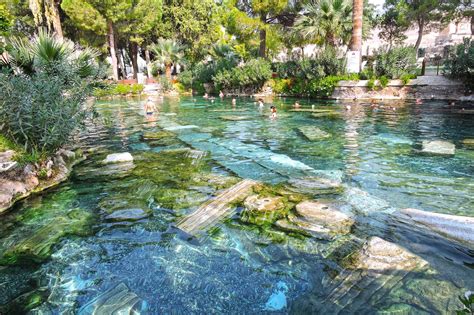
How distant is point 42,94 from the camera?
6828 mm

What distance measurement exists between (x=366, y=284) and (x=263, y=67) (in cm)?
2815

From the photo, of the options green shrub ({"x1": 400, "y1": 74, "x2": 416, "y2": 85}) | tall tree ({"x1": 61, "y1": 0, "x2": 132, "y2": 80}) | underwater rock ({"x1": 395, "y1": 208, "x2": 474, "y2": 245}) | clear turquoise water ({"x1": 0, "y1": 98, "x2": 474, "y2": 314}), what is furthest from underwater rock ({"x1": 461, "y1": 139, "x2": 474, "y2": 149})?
tall tree ({"x1": 61, "y1": 0, "x2": 132, "y2": 80})

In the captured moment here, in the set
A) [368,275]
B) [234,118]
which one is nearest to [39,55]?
[368,275]

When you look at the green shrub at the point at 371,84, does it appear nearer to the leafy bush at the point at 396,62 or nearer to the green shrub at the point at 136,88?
the leafy bush at the point at 396,62

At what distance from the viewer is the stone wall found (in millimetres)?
20681

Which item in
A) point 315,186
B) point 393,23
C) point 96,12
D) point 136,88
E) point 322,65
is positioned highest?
point 96,12

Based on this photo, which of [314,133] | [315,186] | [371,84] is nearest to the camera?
[315,186]

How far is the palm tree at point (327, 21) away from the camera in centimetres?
2578

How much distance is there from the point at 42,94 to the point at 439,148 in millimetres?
10383

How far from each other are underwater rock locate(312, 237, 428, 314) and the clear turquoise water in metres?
0.05

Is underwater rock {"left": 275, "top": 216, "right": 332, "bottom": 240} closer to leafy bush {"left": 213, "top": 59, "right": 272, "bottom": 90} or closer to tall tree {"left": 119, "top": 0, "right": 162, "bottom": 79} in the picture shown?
leafy bush {"left": 213, "top": 59, "right": 272, "bottom": 90}

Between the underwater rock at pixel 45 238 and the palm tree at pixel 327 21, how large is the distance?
24721 millimetres

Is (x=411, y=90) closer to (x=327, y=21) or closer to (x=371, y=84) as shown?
(x=371, y=84)

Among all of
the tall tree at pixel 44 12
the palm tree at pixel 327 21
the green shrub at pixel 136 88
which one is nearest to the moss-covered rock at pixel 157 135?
the palm tree at pixel 327 21
